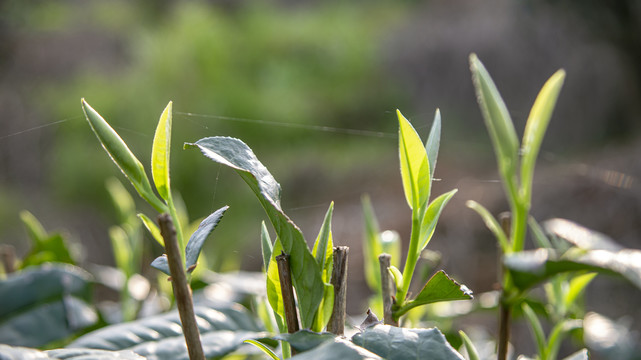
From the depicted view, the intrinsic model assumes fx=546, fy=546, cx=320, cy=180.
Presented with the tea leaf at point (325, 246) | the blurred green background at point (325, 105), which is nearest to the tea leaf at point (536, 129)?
the tea leaf at point (325, 246)

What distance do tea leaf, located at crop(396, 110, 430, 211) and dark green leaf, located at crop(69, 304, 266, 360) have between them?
10 cm

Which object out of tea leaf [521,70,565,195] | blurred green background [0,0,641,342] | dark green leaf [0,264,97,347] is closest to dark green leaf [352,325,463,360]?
tea leaf [521,70,565,195]

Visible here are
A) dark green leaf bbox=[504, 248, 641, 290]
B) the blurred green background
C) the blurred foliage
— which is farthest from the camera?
the blurred foliage

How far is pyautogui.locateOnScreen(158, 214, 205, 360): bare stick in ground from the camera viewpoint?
0.17 metres

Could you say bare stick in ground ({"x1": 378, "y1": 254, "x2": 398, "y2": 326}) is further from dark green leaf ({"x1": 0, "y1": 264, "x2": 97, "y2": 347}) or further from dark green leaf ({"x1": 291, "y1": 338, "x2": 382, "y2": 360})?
dark green leaf ({"x1": 0, "y1": 264, "x2": 97, "y2": 347})

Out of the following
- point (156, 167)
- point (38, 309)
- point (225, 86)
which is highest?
point (225, 86)

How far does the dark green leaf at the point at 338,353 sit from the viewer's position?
16 cm

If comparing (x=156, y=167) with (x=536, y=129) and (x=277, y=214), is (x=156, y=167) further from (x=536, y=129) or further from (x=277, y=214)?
(x=536, y=129)

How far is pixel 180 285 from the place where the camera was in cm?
18

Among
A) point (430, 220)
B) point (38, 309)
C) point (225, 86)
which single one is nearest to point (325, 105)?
point (225, 86)

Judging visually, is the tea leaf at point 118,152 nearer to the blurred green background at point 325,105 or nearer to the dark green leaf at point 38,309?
the dark green leaf at point 38,309

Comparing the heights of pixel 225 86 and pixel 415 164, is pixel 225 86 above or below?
above

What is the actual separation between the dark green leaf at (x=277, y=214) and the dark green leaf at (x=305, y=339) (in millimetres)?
14

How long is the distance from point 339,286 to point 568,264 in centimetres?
8
